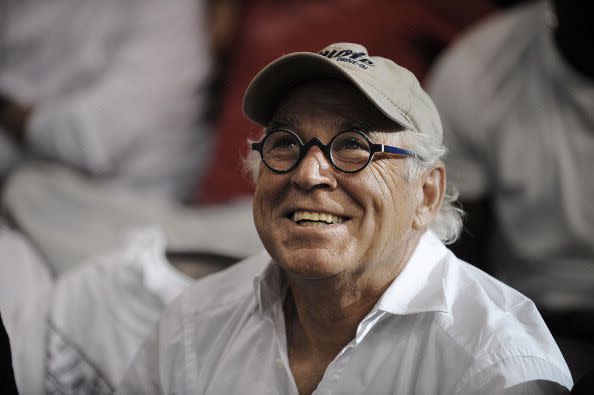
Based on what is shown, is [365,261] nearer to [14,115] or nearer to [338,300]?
[338,300]

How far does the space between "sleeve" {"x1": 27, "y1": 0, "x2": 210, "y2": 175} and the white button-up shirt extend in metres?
1.26

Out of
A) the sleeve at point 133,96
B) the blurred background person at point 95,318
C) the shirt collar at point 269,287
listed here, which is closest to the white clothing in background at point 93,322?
the blurred background person at point 95,318

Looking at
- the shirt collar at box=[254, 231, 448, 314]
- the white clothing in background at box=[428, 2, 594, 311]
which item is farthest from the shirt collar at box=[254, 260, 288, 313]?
the white clothing in background at box=[428, 2, 594, 311]

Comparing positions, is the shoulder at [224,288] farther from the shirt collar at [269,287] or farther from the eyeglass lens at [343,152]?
the eyeglass lens at [343,152]

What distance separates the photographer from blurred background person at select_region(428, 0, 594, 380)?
5.66ft

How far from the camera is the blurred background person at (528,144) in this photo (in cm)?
173

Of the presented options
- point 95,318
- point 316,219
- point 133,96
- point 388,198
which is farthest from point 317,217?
point 133,96

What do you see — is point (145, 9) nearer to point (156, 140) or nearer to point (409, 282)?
point (156, 140)

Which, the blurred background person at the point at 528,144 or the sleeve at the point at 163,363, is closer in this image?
the sleeve at the point at 163,363

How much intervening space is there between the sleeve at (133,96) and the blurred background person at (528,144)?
0.95 metres

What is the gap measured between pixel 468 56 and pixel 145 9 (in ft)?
4.03

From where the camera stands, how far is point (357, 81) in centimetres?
83

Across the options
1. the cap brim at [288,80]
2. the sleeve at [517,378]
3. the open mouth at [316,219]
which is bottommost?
the sleeve at [517,378]

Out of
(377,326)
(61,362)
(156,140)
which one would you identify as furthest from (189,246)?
(377,326)
